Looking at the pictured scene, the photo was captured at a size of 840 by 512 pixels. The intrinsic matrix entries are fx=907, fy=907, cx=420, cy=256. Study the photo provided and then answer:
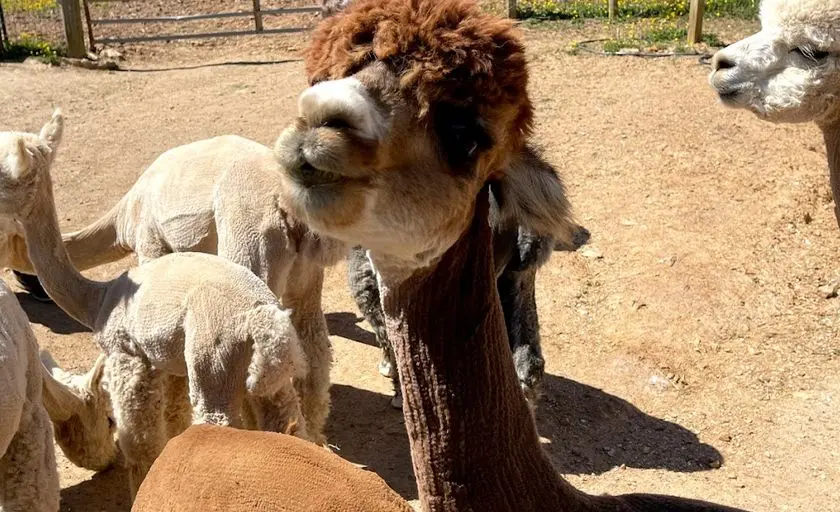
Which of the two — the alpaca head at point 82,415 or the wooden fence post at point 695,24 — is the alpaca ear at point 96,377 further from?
the wooden fence post at point 695,24

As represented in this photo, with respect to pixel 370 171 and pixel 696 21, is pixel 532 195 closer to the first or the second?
pixel 370 171

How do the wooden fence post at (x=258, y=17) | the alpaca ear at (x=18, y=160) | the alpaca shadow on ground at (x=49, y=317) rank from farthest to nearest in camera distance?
1. the wooden fence post at (x=258, y=17)
2. the alpaca shadow on ground at (x=49, y=317)
3. the alpaca ear at (x=18, y=160)

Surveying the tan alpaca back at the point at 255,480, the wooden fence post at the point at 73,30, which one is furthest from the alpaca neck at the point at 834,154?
the wooden fence post at the point at 73,30

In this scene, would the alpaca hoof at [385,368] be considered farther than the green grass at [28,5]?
No

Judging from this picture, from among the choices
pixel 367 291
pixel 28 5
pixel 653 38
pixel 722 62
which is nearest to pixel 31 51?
pixel 28 5

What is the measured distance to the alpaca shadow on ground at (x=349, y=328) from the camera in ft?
22.5

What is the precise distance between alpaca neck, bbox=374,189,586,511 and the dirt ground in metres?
2.56

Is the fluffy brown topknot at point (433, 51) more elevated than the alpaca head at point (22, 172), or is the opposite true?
the fluffy brown topknot at point (433, 51)

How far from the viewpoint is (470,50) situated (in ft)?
6.85

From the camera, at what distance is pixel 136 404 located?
4.39 meters

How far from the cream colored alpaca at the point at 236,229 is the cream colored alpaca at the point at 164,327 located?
17.2 inches

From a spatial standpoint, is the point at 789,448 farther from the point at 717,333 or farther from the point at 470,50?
the point at 470,50

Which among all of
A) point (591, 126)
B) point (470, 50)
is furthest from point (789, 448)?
point (591, 126)

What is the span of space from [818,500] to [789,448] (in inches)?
20.2
